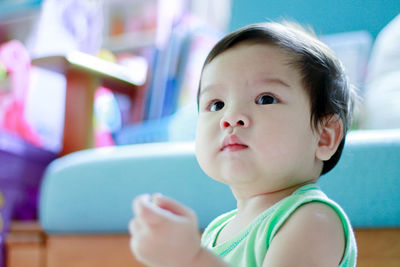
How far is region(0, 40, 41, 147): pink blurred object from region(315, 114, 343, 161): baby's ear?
124 cm

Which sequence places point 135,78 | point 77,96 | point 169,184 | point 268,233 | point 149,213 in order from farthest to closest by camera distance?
point 135,78 → point 77,96 → point 169,184 → point 268,233 → point 149,213

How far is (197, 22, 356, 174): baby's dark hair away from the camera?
0.62m

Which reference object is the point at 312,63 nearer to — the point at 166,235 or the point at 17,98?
the point at 166,235

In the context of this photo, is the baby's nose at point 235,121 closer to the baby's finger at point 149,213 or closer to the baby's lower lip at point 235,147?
the baby's lower lip at point 235,147

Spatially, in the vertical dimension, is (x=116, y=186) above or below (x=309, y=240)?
below

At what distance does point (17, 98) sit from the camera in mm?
1887

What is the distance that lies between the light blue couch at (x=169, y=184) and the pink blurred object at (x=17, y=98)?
62 centimetres

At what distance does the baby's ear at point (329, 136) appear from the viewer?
2.07ft

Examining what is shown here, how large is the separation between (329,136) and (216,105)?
0.53ft

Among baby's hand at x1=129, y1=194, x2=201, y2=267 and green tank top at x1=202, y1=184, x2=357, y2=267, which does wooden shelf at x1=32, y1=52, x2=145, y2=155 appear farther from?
baby's hand at x1=129, y1=194, x2=201, y2=267

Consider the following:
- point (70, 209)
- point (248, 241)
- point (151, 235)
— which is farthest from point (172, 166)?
point (151, 235)

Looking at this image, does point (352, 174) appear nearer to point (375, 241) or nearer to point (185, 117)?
point (375, 241)

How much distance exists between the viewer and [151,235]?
0.41m

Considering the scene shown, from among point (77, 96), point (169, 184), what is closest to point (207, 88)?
point (169, 184)
